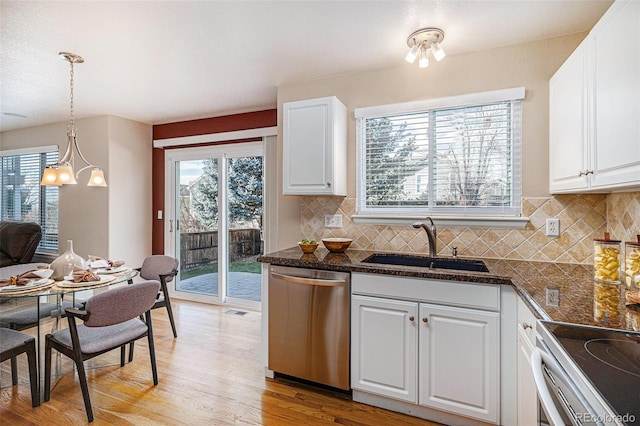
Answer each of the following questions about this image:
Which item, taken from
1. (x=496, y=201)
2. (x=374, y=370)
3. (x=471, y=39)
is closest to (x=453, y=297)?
(x=374, y=370)

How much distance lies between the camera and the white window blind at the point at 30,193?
4.70 meters

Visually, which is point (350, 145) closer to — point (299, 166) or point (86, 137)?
point (299, 166)

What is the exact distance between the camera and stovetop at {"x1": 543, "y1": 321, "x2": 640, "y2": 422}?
742 mm


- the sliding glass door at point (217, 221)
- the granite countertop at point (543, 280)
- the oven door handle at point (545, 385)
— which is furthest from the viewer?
the sliding glass door at point (217, 221)

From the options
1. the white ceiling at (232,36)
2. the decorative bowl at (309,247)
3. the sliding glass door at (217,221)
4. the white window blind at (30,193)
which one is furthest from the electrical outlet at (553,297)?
the white window blind at (30,193)

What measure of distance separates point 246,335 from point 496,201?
2563 millimetres

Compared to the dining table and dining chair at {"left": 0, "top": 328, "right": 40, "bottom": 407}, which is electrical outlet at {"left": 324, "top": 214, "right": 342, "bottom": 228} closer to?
the dining table

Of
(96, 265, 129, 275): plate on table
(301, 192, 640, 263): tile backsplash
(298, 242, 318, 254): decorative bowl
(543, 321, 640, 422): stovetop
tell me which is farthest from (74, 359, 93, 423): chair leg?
(543, 321, 640, 422): stovetop

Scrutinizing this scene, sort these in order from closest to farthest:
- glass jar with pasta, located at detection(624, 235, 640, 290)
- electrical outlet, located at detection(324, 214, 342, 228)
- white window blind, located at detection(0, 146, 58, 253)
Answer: glass jar with pasta, located at detection(624, 235, 640, 290) < electrical outlet, located at detection(324, 214, 342, 228) < white window blind, located at detection(0, 146, 58, 253)

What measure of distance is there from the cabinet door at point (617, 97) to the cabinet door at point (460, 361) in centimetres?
88

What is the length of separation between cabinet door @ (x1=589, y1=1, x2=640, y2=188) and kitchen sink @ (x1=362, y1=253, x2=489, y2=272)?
0.87 metres

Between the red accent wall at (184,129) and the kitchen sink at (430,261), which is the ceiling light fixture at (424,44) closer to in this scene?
the kitchen sink at (430,261)

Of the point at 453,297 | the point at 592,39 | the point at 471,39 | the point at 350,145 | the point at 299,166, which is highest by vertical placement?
the point at 471,39

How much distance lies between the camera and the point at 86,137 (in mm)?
4285
